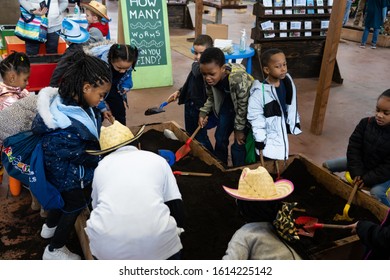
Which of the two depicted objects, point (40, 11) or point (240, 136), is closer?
point (240, 136)

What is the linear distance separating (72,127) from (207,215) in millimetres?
1122

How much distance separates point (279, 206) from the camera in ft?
6.73

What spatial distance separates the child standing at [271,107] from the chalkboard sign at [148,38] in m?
3.51

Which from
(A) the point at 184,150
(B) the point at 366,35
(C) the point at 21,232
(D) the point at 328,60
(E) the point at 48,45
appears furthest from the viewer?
(B) the point at 366,35

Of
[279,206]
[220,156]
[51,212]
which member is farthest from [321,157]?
[51,212]

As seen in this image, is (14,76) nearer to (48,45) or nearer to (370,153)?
(48,45)

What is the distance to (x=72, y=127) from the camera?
216 centimetres

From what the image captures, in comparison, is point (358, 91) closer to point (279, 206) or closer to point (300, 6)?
point (300, 6)

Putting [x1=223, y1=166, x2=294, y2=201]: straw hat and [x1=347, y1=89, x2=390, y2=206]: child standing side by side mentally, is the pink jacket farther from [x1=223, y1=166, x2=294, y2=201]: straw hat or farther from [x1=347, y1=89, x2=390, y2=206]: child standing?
→ [x1=347, y1=89, x2=390, y2=206]: child standing

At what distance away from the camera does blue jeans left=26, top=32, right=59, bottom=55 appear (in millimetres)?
5090

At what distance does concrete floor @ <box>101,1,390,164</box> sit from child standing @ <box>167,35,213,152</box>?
921 millimetres

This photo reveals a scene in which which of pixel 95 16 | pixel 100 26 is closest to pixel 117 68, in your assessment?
pixel 95 16

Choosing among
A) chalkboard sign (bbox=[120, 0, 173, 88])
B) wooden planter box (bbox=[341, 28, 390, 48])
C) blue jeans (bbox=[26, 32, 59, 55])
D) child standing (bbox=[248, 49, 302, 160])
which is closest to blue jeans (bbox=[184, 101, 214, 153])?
child standing (bbox=[248, 49, 302, 160])

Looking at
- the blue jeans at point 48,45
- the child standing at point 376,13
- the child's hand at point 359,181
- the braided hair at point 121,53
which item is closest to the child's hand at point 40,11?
the blue jeans at point 48,45
